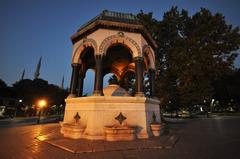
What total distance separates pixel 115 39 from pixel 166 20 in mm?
13580

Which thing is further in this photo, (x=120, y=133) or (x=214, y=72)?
(x=214, y=72)

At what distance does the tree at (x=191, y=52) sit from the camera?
54.9ft

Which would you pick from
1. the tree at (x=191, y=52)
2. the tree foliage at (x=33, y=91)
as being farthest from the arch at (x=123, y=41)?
the tree foliage at (x=33, y=91)

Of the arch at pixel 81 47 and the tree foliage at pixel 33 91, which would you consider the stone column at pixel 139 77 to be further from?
the tree foliage at pixel 33 91

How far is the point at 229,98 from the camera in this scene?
44.6 m

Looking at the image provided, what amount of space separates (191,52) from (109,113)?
539 inches

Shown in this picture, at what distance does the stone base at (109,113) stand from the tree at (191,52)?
422 inches

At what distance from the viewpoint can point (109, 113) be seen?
24.6 feet

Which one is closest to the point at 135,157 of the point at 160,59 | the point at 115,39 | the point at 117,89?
the point at 117,89

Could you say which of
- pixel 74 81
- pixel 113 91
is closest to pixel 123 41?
pixel 113 91

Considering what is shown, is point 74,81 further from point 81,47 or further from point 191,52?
point 191,52

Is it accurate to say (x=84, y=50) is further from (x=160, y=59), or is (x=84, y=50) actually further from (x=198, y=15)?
(x=198, y=15)

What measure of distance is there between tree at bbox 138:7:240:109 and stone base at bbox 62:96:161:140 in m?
10.7

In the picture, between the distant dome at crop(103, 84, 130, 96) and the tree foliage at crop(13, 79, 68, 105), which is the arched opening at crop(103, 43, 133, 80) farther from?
the tree foliage at crop(13, 79, 68, 105)
